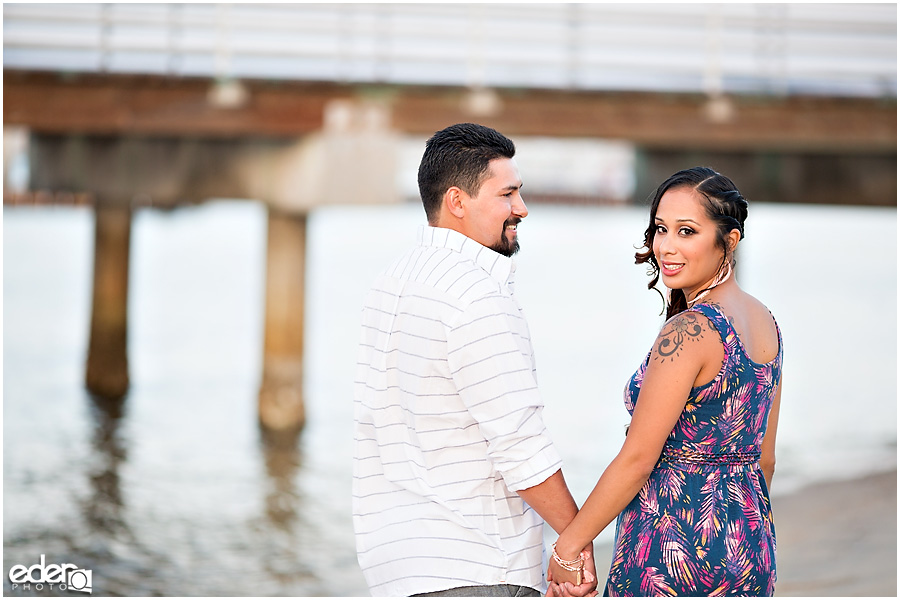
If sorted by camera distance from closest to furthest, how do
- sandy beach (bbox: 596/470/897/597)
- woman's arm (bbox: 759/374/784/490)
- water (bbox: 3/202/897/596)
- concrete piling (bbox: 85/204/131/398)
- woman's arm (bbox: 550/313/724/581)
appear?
woman's arm (bbox: 550/313/724/581) < woman's arm (bbox: 759/374/784/490) < sandy beach (bbox: 596/470/897/597) < water (bbox: 3/202/897/596) < concrete piling (bbox: 85/204/131/398)

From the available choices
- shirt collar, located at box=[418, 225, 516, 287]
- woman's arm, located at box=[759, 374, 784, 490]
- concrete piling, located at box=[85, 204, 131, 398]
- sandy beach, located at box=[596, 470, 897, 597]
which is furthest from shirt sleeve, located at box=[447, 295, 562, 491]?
concrete piling, located at box=[85, 204, 131, 398]

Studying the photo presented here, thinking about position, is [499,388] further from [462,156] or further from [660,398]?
[462,156]

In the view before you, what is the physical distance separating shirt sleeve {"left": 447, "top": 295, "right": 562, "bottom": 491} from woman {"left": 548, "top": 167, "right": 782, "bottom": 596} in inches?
8.0

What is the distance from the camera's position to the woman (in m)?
2.40

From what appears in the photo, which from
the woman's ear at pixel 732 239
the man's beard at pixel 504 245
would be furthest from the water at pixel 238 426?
the man's beard at pixel 504 245

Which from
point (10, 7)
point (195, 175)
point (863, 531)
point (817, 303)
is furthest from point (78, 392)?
point (817, 303)

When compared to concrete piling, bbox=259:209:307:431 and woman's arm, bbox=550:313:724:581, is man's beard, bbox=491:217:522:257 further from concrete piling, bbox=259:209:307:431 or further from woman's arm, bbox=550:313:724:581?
concrete piling, bbox=259:209:307:431

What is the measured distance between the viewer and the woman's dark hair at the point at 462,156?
2553 mm

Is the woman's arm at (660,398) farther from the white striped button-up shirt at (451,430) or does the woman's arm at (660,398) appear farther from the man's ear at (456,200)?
the man's ear at (456,200)

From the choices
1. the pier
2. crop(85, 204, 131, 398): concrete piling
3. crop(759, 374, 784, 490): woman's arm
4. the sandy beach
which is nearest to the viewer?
crop(759, 374, 784, 490): woman's arm

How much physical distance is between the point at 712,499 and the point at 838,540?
6792mm

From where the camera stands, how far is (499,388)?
7.79ft

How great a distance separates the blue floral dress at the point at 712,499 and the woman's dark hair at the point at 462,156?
613 mm

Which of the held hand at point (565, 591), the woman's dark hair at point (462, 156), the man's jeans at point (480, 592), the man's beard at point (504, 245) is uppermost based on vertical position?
the woman's dark hair at point (462, 156)
